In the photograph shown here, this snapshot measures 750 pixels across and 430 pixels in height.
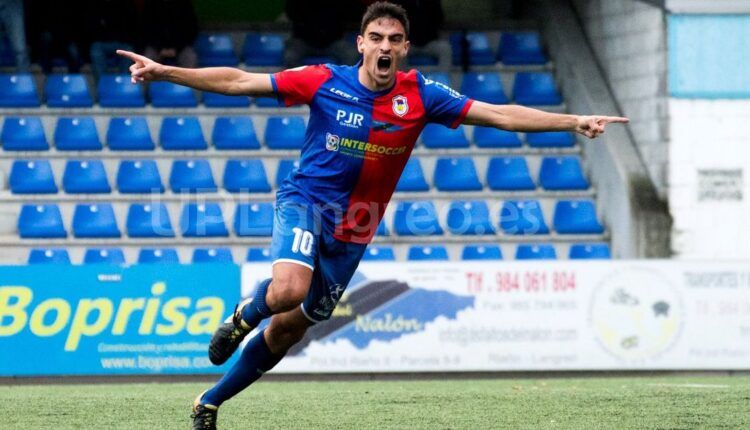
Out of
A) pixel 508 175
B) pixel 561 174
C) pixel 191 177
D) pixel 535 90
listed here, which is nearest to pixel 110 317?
pixel 191 177

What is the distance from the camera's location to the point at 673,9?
47.6ft

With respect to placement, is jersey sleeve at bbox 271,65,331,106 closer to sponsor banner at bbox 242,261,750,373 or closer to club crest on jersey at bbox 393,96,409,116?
club crest on jersey at bbox 393,96,409,116

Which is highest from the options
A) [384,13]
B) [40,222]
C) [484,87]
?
[384,13]

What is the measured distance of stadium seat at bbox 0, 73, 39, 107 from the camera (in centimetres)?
1611

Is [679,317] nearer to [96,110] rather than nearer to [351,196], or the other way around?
[351,196]

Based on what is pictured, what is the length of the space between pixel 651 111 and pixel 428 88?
863 centimetres

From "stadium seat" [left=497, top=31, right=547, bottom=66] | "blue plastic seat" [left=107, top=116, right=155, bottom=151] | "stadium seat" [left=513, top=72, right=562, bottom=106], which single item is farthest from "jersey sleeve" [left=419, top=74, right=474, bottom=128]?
"stadium seat" [left=497, top=31, right=547, bottom=66]

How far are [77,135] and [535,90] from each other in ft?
18.9

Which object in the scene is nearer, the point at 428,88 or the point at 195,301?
the point at 428,88

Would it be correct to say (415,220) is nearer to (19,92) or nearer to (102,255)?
(102,255)

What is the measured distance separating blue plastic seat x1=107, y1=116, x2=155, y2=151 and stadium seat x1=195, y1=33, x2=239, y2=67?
130cm

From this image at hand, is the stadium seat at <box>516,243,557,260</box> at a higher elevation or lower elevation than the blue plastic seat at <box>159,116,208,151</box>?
lower

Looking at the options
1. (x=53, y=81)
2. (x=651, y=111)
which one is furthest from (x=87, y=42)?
(x=651, y=111)

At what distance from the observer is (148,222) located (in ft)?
48.8
